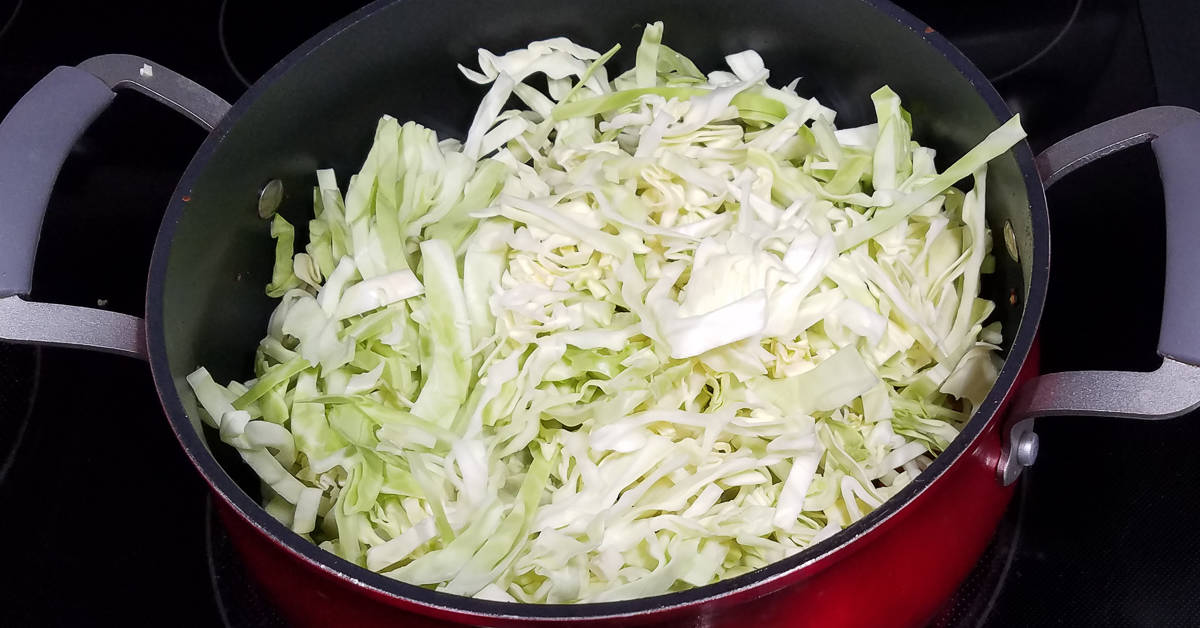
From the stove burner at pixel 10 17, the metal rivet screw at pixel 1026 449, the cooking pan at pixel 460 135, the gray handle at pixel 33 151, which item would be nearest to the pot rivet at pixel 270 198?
the cooking pan at pixel 460 135

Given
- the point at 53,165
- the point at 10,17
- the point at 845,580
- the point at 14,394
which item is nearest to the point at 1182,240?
the point at 845,580

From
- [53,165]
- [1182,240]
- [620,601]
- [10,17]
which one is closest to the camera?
[620,601]

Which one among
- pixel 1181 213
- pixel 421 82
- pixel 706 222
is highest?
pixel 421 82

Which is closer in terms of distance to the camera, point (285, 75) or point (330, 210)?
point (285, 75)

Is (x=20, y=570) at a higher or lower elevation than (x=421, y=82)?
lower

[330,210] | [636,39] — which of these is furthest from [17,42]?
[636,39]

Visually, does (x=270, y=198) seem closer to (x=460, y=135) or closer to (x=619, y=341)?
(x=460, y=135)

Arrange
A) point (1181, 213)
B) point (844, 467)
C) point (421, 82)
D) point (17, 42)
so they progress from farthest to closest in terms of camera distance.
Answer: point (17, 42), point (421, 82), point (844, 467), point (1181, 213)

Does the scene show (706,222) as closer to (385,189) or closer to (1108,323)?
(385,189)
